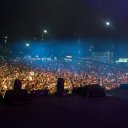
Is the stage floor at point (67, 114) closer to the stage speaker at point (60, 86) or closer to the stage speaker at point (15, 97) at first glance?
the stage speaker at point (15, 97)

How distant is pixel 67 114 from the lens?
11531 mm

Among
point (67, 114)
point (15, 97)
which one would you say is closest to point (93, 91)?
point (15, 97)

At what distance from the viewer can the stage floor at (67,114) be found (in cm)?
978

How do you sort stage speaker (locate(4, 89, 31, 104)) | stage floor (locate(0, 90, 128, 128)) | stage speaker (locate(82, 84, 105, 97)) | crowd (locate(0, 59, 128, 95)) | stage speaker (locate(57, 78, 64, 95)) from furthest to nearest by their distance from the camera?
crowd (locate(0, 59, 128, 95)), stage speaker (locate(57, 78, 64, 95)), stage speaker (locate(82, 84, 105, 97)), stage speaker (locate(4, 89, 31, 104)), stage floor (locate(0, 90, 128, 128))

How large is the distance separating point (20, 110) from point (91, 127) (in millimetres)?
3927

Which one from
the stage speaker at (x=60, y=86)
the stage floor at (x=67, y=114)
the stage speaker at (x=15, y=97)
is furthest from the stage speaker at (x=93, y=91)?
the stage speaker at (x=15, y=97)

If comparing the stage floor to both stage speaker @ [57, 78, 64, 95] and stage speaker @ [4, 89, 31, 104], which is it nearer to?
stage speaker @ [4, 89, 31, 104]

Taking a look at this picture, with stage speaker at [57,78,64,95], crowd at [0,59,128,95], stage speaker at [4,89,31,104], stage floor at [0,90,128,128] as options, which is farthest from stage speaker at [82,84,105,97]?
crowd at [0,59,128,95]

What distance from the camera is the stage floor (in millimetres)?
9781

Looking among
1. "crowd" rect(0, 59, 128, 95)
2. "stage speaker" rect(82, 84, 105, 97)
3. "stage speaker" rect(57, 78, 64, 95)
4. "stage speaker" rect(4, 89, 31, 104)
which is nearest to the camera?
"stage speaker" rect(4, 89, 31, 104)

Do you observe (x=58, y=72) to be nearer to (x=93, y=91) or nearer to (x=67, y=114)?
(x=93, y=91)

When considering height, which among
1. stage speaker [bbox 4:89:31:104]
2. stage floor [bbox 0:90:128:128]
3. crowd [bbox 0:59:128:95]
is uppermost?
crowd [bbox 0:59:128:95]

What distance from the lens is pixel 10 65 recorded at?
49438 millimetres

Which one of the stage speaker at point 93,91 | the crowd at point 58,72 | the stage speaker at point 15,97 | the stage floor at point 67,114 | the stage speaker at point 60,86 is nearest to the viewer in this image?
the stage floor at point 67,114
